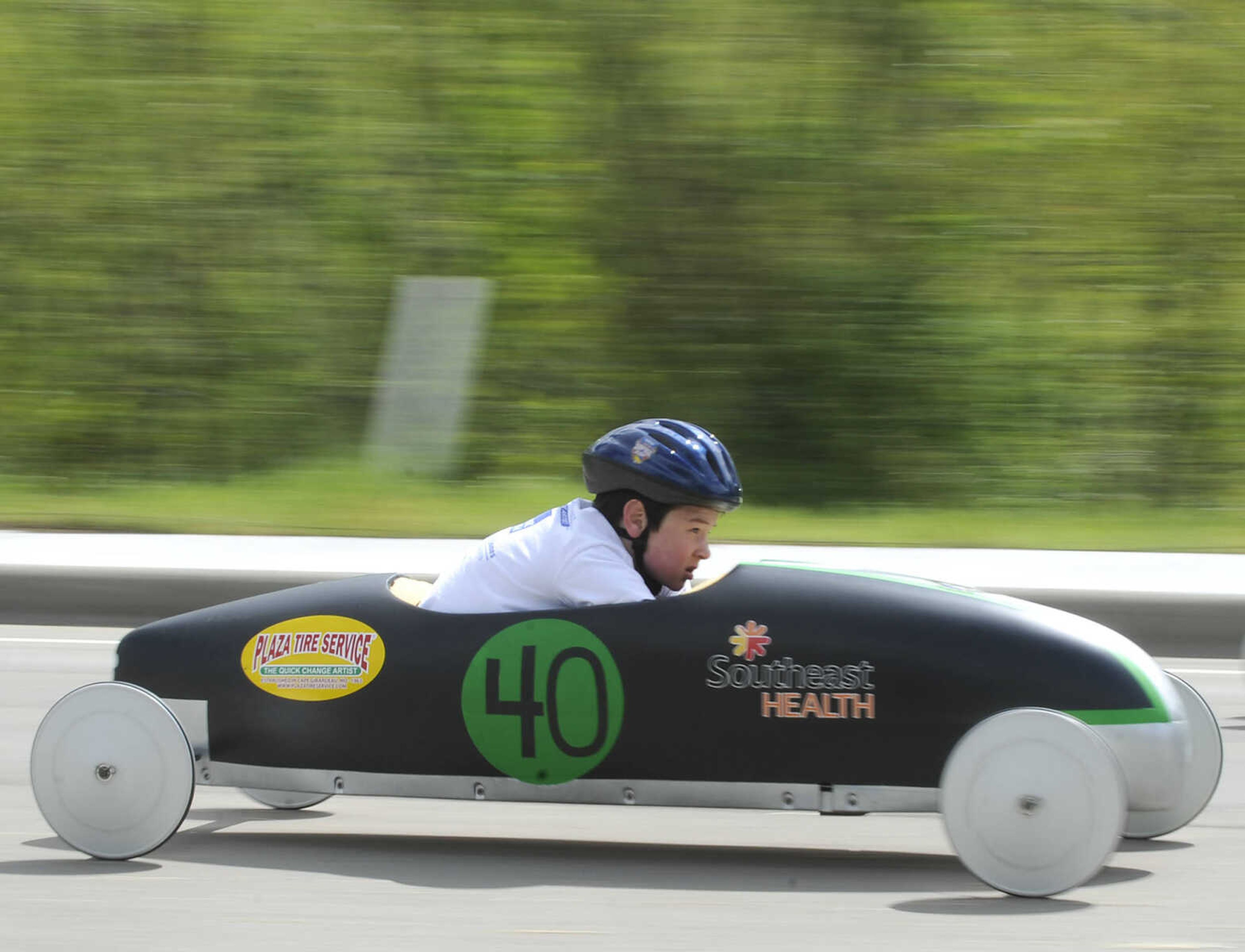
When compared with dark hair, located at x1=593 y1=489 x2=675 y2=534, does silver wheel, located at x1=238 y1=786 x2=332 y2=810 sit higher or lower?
lower

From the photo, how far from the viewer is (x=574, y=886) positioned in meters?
4.25

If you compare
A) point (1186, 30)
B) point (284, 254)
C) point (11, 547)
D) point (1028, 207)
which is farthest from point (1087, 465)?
point (11, 547)

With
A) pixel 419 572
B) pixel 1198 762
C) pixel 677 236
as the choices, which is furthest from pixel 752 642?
pixel 677 236

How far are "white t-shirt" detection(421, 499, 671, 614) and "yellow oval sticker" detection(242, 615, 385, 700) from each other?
20 centimetres

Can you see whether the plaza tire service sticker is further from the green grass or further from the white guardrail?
the green grass

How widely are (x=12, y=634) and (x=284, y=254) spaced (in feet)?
20.7

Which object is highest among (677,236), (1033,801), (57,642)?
(677,236)

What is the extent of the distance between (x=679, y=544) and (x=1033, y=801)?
1070 mm

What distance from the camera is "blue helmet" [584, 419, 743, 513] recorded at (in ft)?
14.4

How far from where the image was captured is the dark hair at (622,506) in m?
4.44

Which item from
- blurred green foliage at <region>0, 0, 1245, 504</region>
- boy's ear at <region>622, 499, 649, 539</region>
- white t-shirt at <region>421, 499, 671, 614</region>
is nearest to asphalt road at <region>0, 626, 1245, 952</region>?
white t-shirt at <region>421, 499, 671, 614</region>

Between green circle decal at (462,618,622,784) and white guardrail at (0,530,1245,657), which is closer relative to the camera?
green circle decal at (462,618,622,784)

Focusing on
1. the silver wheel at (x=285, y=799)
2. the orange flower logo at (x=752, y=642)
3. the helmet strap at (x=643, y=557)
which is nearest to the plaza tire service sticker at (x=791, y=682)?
the orange flower logo at (x=752, y=642)

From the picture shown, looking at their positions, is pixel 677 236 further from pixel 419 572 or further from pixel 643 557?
pixel 643 557
